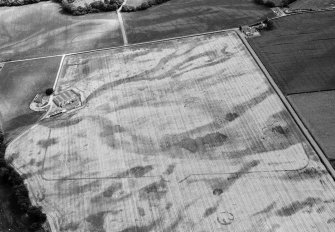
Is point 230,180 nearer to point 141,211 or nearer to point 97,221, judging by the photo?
point 141,211

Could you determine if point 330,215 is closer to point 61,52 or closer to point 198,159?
point 198,159

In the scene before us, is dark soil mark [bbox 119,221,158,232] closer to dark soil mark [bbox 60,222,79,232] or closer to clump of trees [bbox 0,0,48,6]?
dark soil mark [bbox 60,222,79,232]

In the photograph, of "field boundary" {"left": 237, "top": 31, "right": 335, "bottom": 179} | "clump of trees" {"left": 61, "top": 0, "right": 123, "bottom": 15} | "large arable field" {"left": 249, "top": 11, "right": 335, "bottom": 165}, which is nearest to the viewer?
"field boundary" {"left": 237, "top": 31, "right": 335, "bottom": 179}

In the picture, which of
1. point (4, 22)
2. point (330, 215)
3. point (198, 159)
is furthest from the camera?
point (4, 22)

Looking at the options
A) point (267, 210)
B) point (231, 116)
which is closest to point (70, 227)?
point (267, 210)

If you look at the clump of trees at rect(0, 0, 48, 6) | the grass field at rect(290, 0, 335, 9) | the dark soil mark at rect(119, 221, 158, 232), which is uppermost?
the clump of trees at rect(0, 0, 48, 6)

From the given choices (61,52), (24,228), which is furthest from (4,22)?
(24,228)

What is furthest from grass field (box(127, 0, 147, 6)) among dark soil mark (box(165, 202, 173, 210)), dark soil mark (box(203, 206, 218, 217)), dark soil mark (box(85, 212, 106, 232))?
dark soil mark (box(203, 206, 218, 217))

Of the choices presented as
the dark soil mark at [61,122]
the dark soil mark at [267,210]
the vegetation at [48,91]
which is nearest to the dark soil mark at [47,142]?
the dark soil mark at [61,122]
